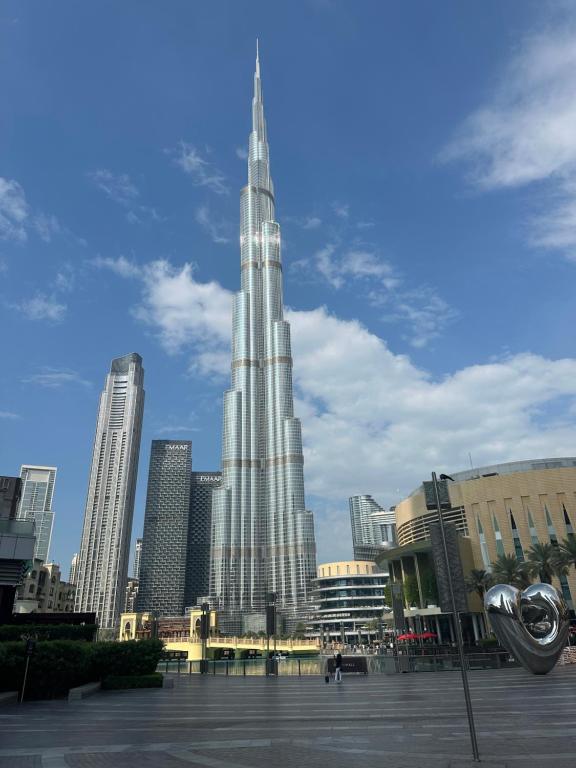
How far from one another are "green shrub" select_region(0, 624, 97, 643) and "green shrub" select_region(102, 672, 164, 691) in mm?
4282

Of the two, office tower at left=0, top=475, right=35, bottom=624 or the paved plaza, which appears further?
office tower at left=0, top=475, right=35, bottom=624

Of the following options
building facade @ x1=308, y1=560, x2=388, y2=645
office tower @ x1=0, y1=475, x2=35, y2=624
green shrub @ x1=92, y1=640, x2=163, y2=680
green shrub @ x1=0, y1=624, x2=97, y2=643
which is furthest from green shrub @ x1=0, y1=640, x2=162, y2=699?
building facade @ x1=308, y1=560, x2=388, y2=645

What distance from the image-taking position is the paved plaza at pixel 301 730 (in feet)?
38.7

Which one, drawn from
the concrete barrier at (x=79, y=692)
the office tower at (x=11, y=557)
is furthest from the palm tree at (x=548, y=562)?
the office tower at (x=11, y=557)

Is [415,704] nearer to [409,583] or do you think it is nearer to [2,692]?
[2,692]

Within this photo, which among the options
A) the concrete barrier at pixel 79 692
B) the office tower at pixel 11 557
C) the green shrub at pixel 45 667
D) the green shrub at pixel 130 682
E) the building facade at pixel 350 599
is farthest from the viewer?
the building facade at pixel 350 599

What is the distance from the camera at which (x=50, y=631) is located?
115 feet

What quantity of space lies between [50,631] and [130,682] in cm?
640

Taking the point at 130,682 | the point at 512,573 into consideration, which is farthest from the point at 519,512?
the point at 130,682

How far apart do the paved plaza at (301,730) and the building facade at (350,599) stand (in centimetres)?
15178

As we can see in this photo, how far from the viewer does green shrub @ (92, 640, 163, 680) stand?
33.3 meters

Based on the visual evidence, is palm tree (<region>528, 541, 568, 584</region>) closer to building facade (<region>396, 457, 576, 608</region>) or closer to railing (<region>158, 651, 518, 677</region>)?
building facade (<region>396, 457, 576, 608</region>)

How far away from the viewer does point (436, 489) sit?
1418 cm

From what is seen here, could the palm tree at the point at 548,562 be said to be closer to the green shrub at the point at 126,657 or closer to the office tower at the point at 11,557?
the green shrub at the point at 126,657
